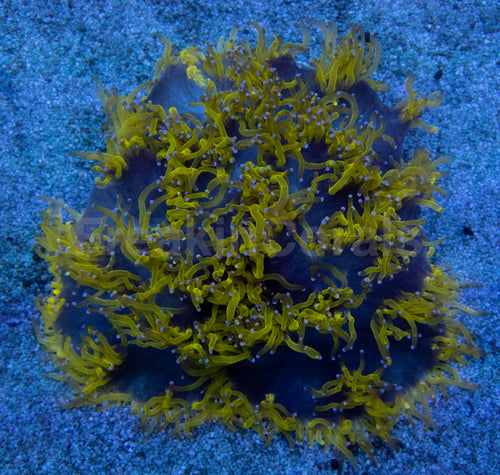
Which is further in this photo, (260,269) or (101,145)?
(101,145)

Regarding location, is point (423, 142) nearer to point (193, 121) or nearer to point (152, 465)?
point (193, 121)

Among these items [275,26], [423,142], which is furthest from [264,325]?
[275,26]

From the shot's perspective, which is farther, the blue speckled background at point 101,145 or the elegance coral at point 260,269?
the blue speckled background at point 101,145

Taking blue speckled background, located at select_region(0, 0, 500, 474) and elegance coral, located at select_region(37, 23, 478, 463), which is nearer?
elegance coral, located at select_region(37, 23, 478, 463)
